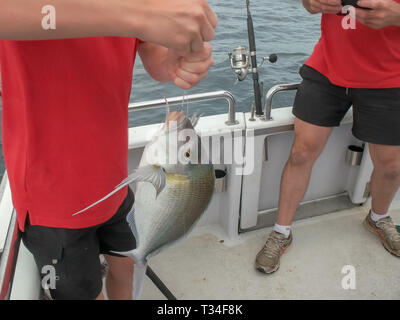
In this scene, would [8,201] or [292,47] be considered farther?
[292,47]

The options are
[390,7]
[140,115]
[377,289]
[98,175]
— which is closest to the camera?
[98,175]

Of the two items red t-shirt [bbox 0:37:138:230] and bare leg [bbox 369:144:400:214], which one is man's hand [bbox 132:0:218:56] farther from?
bare leg [bbox 369:144:400:214]

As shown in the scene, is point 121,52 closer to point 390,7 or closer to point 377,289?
point 390,7

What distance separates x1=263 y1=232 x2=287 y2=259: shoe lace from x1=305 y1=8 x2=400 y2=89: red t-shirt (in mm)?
1001

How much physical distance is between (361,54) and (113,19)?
1.59 meters

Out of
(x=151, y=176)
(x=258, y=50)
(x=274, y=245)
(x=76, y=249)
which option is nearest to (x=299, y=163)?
(x=274, y=245)

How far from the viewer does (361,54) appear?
1.79 metres

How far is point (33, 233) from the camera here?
107cm

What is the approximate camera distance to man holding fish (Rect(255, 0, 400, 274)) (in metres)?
1.72

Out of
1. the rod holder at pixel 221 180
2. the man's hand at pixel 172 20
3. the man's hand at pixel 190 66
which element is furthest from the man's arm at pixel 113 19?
the rod holder at pixel 221 180

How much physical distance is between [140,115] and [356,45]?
2.23 metres

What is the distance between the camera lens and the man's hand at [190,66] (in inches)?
28.2

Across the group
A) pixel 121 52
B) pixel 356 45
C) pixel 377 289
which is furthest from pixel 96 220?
pixel 377 289

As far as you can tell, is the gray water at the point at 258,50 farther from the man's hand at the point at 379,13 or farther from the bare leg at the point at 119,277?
the bare leg at the point at 119,277
